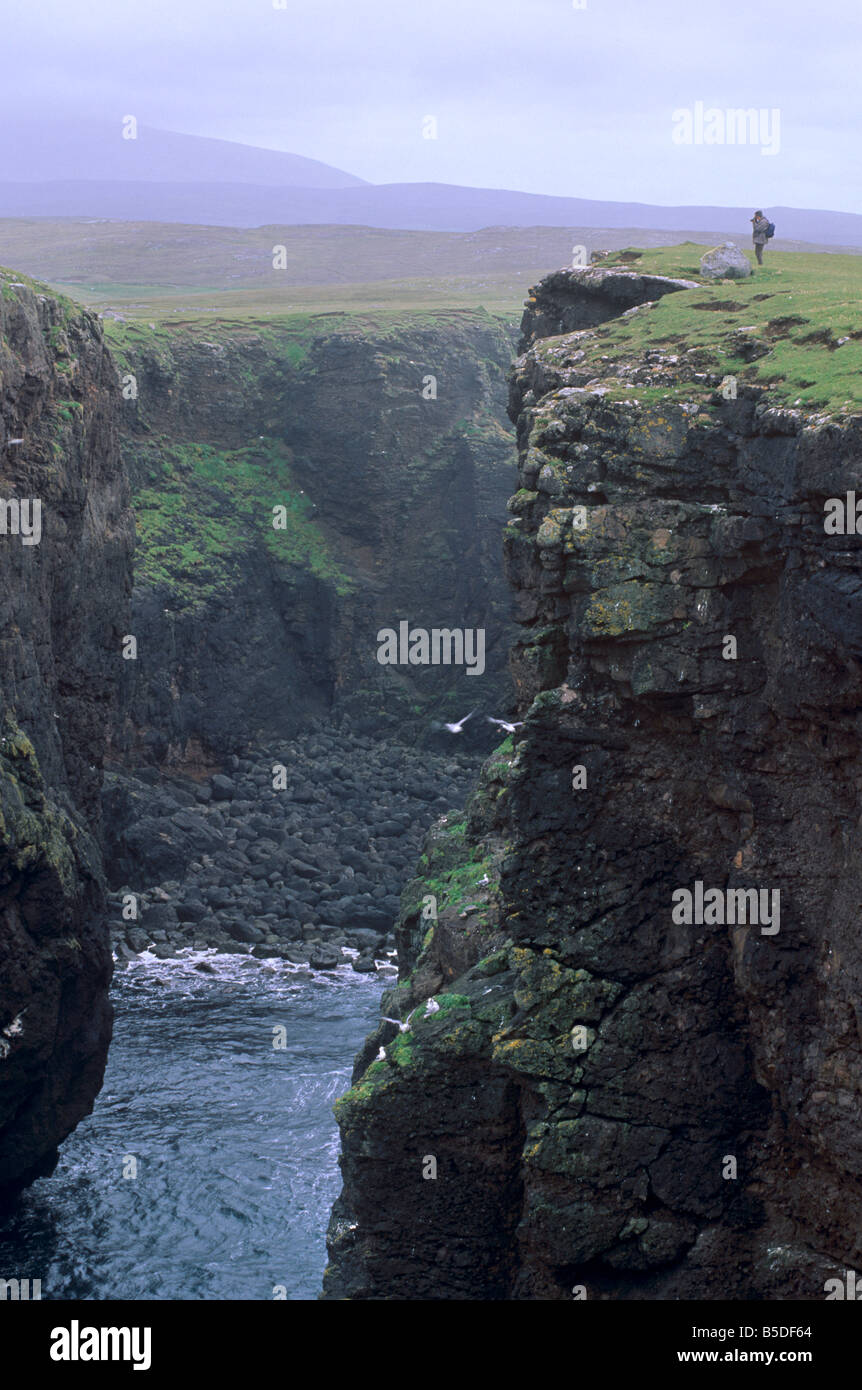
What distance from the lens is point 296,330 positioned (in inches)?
3445

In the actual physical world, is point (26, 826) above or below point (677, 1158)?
above

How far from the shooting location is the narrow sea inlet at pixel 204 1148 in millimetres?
30688

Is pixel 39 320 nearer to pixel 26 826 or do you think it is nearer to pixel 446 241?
pixel 26 826

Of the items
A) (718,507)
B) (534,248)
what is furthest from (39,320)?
(534,248)

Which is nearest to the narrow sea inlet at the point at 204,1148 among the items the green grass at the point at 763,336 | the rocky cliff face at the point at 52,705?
the rocky cliff face at the point at 52,705

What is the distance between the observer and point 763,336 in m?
22.1

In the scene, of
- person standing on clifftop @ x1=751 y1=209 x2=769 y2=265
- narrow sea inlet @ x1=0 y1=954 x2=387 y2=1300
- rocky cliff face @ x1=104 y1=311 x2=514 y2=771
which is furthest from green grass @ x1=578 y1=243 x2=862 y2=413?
rocky cliff face @ x1=104 y1=311 x2=514 y2=771

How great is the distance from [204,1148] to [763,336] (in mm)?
26069

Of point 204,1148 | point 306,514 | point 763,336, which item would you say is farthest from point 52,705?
point 306,514

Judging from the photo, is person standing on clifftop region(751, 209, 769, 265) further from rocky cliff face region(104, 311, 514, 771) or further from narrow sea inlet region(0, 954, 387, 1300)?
rocky cliff face region(104, 311, 514, 771)

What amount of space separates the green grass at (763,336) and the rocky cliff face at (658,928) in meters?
0.36

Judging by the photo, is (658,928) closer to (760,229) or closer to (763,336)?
(763,336)

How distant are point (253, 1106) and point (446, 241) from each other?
177 m

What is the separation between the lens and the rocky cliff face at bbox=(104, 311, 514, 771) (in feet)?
232
